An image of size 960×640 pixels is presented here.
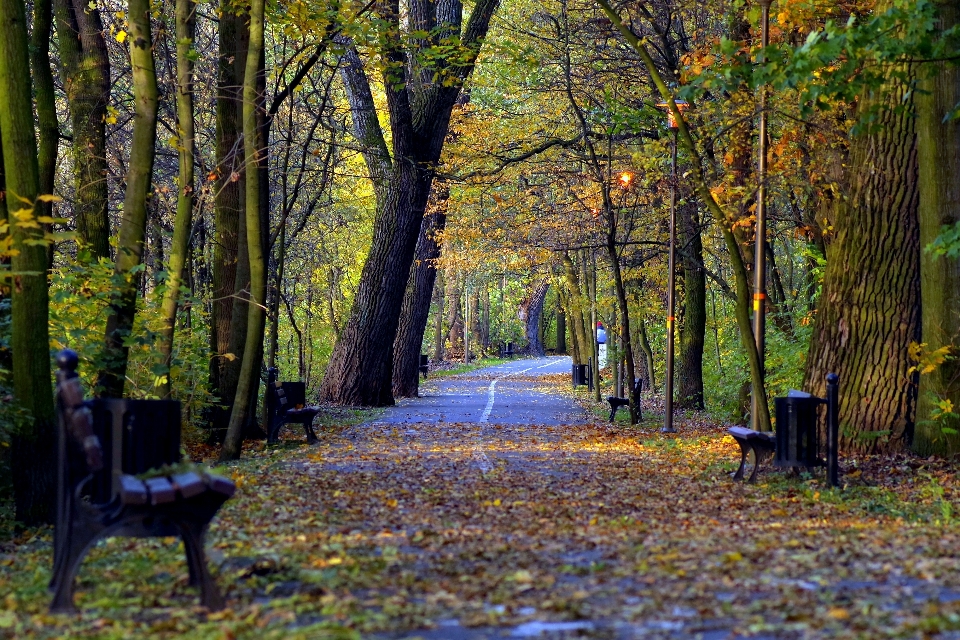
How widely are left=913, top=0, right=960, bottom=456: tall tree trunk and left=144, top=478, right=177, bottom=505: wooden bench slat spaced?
343 inches

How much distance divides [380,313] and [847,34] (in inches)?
673

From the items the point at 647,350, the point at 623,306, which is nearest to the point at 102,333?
the point at 623,306

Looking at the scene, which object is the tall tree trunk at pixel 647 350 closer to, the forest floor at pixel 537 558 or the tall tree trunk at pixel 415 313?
the tall tree trunk at pixel 415 313

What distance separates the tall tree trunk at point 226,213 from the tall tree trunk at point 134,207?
3.61 meters

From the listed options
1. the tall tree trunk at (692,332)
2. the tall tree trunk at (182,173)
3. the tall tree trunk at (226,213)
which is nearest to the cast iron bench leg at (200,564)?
the tall tree trunk at (182,173)

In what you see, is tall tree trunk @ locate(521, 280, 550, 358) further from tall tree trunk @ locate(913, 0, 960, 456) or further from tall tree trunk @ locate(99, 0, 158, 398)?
tall tree trunk @ locate(99, 0, 158, 398)

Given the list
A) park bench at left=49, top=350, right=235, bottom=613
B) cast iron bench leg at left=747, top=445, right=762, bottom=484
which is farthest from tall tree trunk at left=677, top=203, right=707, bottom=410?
park bench at left=49, top=350, right=235, bottom=613

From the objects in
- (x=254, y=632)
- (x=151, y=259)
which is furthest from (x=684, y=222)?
(x=254, y=632)

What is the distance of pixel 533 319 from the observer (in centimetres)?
8731

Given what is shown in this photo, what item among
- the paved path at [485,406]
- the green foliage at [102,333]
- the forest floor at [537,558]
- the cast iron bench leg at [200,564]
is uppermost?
the green foliage at [102,333]

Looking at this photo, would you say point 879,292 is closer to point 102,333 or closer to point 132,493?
point 102,333

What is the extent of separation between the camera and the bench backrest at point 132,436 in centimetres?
767

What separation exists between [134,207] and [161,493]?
594cm

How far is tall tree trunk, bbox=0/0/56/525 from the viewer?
343 inches
